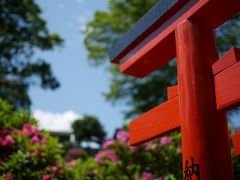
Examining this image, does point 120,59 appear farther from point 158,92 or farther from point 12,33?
point 12,33

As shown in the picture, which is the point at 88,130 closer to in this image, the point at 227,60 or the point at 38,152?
the point at 38,152

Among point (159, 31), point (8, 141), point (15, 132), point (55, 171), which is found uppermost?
point (159, 31)

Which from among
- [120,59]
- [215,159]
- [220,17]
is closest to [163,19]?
[220,17]

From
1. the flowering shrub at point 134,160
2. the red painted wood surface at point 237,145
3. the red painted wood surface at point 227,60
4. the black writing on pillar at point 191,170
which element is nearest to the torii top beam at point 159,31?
the red painted wood surface at point 227,60

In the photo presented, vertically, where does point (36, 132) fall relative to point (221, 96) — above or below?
above

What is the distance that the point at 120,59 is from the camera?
2.26 metres

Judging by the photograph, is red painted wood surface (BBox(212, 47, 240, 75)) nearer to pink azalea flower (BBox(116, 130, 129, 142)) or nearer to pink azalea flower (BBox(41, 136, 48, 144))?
pink azalea flower (BBox(41, 136, 48, 144))

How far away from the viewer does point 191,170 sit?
1.40 m

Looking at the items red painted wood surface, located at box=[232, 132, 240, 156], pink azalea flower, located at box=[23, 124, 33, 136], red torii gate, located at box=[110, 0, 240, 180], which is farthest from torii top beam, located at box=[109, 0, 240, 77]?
pink azalea flower, located at box=[23, 124, 33, 136]

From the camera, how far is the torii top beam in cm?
158

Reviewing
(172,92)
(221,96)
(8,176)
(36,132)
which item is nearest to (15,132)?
(36,132)

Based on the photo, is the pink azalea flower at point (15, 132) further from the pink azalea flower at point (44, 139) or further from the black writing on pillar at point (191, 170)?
the black writing on pillar at point (191, 170)

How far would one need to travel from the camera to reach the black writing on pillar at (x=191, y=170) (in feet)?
4.51

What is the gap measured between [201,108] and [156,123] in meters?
0.40
